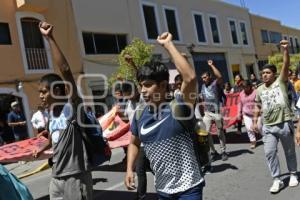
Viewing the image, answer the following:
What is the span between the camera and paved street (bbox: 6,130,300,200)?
266 inches

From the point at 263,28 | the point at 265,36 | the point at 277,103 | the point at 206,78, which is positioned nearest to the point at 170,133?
the point at 277,103

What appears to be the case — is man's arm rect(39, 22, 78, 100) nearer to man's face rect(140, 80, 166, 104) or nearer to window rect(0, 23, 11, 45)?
man's face rect(140, 80, 166, 104)

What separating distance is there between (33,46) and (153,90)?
56.0ft

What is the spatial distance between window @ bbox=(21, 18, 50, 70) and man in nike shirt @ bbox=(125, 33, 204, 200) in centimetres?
1648

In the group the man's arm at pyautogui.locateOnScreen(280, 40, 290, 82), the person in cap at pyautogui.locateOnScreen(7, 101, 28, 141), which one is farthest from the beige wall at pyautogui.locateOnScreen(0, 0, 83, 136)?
the man's arm at pyautogui.locateOnScreen(280, 40, 290, 82)

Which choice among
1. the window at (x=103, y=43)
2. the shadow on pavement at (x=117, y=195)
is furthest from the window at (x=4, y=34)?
the shadow on pavement at (x=117, y=195)

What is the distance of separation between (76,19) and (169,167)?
61.2 feet

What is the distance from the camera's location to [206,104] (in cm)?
1021

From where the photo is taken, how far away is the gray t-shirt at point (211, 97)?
1007cm

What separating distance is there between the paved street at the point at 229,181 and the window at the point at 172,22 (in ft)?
60.9

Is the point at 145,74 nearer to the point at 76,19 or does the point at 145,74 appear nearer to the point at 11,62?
the point at 11,62

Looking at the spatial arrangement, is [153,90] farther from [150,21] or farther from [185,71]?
[150,21]

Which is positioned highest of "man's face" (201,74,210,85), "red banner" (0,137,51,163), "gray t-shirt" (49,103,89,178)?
"man's face" (201,74,210,85)

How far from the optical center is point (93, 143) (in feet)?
14.1
